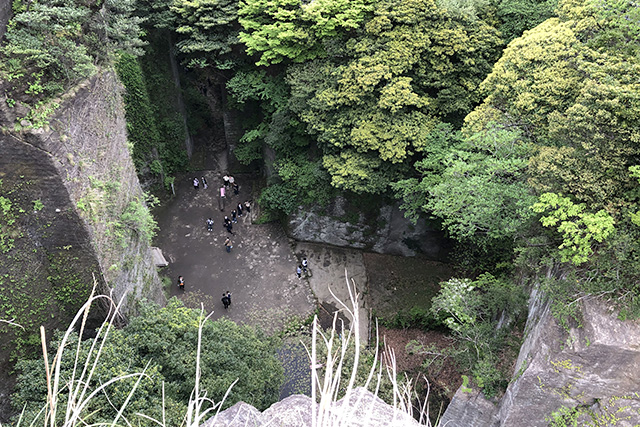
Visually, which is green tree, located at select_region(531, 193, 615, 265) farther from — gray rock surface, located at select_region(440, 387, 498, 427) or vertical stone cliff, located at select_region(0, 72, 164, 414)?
vertical stone cliff, located at select_region(0, 72, 164, 414)

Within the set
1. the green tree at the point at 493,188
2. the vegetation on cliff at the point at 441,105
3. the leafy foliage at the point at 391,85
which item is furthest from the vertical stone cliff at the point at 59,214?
the green tree at the point at 493,188

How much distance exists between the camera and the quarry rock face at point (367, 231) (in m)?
17.1

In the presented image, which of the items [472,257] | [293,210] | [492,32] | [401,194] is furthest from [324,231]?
[492,32]

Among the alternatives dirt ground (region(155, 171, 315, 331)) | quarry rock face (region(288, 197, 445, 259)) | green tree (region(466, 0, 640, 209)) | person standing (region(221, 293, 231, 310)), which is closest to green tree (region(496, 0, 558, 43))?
green tree (region(466, 0, 640, 209))

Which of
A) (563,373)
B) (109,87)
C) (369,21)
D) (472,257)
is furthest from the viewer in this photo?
(472,257)

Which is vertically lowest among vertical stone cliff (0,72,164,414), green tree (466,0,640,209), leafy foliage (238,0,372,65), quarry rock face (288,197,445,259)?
quarry rock face (288,197,445,259)

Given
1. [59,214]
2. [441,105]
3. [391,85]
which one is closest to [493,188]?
[441,105]

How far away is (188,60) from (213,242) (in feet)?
26.2

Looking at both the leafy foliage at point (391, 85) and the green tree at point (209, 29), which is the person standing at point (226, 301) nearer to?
the leafy foliage at point (391, 85)

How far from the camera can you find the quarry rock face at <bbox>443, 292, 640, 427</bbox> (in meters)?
7.41

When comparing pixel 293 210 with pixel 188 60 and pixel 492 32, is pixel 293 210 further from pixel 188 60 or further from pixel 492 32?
pixel 492 32

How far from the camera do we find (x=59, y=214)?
8.78m

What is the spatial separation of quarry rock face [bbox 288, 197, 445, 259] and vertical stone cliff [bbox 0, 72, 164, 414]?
8.33 m

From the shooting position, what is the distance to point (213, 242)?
1819 centimetres
